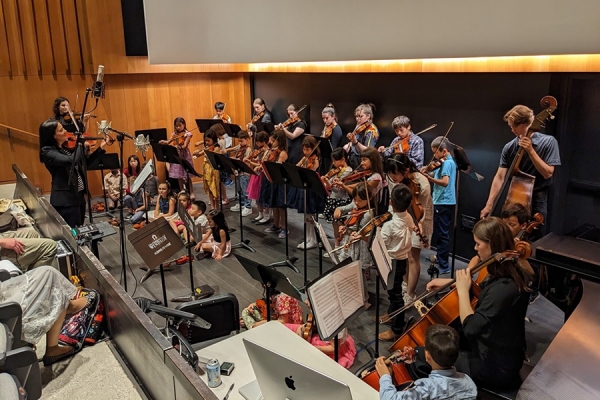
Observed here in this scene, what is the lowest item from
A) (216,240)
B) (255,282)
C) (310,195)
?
(255,282)

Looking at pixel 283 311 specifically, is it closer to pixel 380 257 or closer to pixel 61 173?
pixel 380 257

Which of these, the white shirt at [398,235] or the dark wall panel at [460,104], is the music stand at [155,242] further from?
the dark wall panel at [460,104]

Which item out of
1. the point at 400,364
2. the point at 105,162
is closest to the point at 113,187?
the point at 105,162

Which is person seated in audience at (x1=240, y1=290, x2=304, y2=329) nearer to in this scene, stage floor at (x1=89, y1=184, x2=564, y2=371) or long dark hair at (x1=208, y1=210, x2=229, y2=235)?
stage floor at (x1=89, y1=184, x2=564, y2=371)

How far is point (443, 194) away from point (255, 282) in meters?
2.11

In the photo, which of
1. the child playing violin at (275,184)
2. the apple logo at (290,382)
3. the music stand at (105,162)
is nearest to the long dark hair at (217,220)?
the child playing violin at (275,184)

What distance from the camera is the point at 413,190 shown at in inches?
165

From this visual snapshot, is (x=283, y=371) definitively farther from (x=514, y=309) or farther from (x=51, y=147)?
(x=51, y=147)

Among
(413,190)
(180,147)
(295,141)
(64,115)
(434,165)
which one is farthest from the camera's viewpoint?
(180,147)

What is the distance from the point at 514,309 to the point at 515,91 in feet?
9.04

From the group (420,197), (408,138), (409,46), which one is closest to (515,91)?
(408,138)

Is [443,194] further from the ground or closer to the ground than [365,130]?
closer to the ground

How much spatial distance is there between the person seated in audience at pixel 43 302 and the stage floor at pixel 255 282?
3.44 ft

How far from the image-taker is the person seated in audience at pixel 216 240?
5.48m
